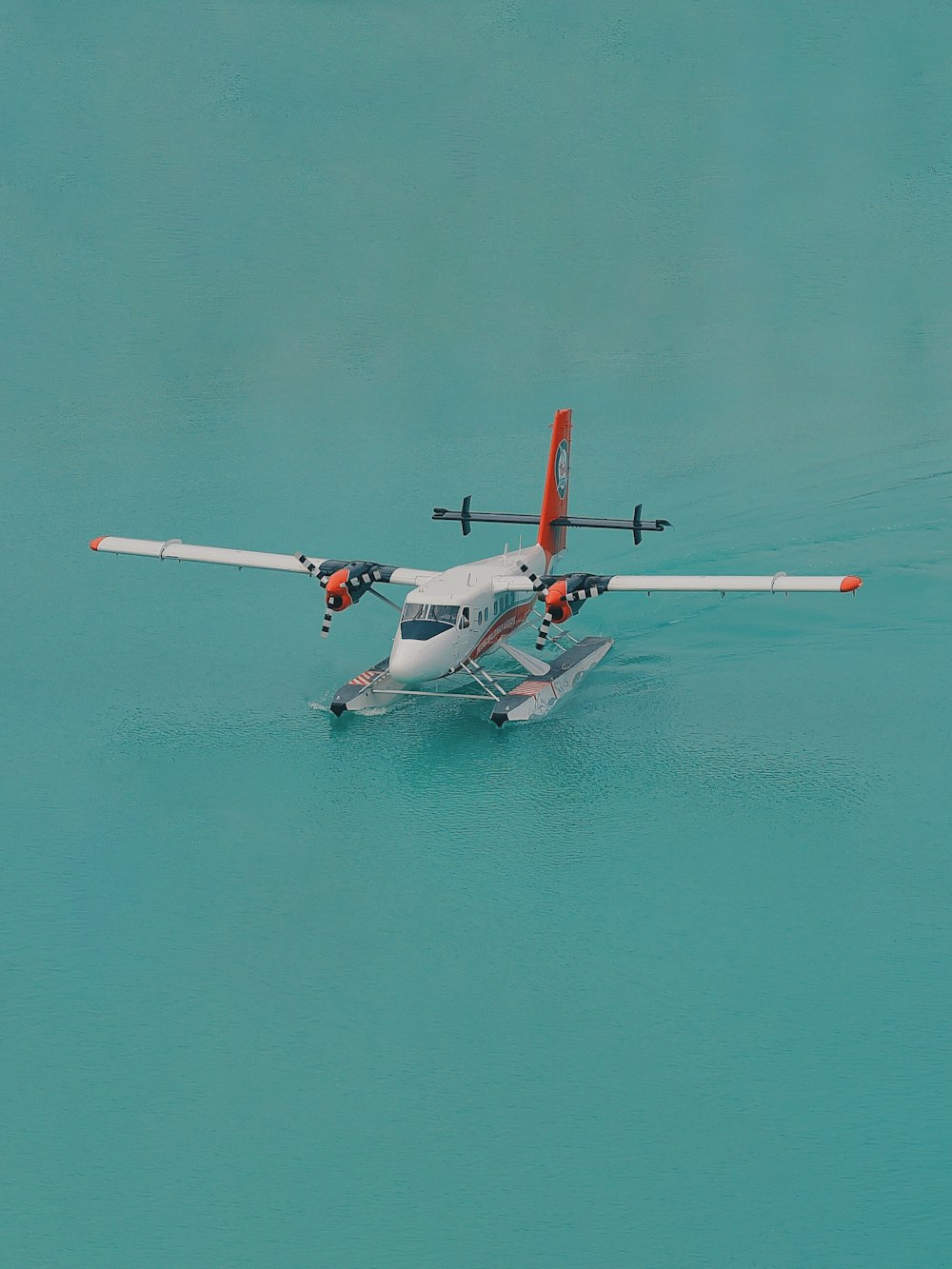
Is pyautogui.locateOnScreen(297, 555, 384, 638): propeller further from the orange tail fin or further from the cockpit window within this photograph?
the orange tail fin

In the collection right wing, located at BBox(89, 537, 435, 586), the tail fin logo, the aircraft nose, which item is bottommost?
the aircraft nose

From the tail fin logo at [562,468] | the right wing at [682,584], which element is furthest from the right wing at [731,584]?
the tail fin logo at [562,468]

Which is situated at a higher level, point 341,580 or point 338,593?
point 341,580

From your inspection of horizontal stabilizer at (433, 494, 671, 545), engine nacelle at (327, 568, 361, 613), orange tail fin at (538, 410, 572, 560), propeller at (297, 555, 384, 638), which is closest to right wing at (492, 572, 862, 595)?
horizontal stabilizer at (433, 494, 671, 545)

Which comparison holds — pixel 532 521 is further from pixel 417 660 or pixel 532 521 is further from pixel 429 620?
pixel 417 660

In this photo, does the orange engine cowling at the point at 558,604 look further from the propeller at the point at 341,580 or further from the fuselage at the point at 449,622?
the propeller at the point at 341,580

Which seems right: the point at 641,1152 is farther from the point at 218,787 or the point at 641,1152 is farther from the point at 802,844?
the point at 218,787

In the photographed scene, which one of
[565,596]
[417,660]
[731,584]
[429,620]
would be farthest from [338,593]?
[731,584]
